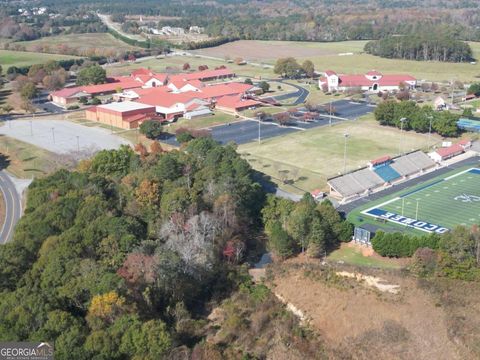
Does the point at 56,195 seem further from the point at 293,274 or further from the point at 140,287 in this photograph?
the point at 293,274

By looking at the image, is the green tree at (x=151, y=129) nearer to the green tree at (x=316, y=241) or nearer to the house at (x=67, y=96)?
the house at (x=67, y=96)

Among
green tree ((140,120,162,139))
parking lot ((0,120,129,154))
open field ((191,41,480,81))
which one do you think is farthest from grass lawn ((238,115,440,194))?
open field ((191,41,480,81))

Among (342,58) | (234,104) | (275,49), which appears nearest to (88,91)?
(234,104)

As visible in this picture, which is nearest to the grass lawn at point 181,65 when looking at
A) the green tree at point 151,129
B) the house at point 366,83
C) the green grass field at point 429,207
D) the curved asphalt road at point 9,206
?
the house at point 366,83

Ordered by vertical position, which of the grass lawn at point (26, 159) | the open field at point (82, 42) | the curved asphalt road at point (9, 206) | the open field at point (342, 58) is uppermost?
the open field at point (82, 42)

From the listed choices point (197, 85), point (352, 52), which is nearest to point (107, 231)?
point (197, 85)

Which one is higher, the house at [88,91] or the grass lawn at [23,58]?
the grass lawn at [23,58]

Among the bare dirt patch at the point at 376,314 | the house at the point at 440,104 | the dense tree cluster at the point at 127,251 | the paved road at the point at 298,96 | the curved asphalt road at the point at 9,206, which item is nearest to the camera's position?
the dense tree cluster at the point at 127,251
